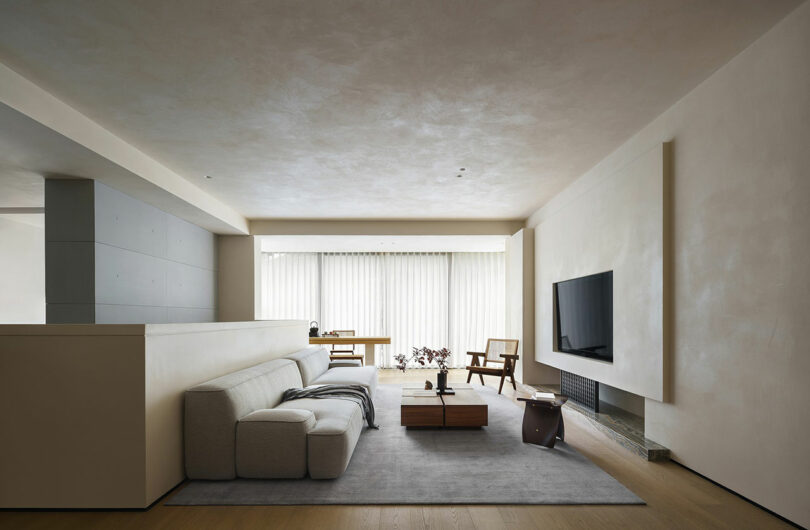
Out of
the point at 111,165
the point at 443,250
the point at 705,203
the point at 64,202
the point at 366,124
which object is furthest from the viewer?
the point at 443,250

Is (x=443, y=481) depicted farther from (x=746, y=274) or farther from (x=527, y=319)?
(x=527, y=319)

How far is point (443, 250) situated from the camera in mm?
10594

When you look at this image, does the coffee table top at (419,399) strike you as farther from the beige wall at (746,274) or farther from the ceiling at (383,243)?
the ceiling at (383,243)

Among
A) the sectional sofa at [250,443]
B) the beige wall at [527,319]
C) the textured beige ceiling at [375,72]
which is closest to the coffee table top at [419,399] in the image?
the sectional sofa at [250,443]

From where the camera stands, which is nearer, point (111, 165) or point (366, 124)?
point (366, 124)

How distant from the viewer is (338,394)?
4.64 metres

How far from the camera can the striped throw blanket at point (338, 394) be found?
4.58 meters

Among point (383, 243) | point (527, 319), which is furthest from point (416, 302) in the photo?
point (527, 319)

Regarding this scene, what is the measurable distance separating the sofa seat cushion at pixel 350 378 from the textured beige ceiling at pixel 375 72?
2350 millimetres

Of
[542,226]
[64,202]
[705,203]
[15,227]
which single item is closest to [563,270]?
[542,226]

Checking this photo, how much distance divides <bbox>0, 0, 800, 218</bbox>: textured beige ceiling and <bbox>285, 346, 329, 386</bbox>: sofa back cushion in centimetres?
223

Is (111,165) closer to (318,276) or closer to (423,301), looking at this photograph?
(318,276)

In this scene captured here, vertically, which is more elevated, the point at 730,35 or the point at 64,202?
the point at 730,35

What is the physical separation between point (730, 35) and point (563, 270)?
3.76 m
